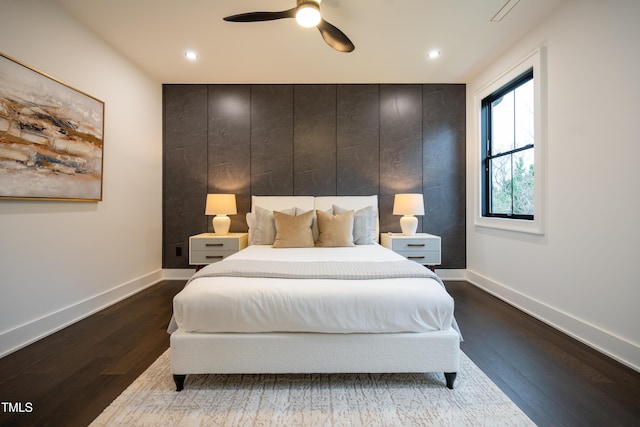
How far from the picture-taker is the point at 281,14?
2.14 meters

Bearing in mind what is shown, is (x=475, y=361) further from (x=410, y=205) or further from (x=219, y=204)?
(x=219, y=204)

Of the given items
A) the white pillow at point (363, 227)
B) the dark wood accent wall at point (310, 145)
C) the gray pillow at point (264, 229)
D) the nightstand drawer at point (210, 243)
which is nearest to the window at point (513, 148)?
the dark wood accent wall at point (310, 145)

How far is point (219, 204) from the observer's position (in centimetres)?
356

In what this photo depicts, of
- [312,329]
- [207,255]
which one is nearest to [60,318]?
[207,255]

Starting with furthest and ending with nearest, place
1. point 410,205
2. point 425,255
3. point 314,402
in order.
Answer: point 410,205 → point 425,255 → point 314,402

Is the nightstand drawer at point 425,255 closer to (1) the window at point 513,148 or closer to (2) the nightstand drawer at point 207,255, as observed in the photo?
(1) the window at point 513,148

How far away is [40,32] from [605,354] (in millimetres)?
4813

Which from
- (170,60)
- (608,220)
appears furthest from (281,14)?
(608,220)

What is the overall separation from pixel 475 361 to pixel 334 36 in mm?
2661

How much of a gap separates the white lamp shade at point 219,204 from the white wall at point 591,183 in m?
3.30

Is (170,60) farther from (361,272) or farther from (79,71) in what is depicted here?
(361,272)

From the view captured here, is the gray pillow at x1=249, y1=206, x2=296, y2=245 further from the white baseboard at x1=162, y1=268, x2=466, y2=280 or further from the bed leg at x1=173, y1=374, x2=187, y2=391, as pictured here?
the bed leg at x1=173, y1=374, x2=187, y2=391

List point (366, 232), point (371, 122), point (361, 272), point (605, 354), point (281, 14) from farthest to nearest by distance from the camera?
1. point (371, 122)
2. point (366, 232)
3. point (281, 14)
4. point (605, 354)
5. point (361, 272)

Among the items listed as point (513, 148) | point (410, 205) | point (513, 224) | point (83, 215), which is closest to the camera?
point (83, 215)
